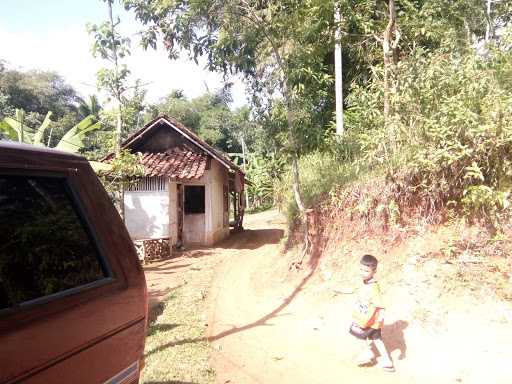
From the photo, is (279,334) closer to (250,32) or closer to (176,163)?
(250,32)

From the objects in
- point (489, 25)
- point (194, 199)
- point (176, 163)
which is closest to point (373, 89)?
point (489, 25)

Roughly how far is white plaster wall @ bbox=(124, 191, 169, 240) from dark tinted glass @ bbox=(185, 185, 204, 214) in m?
1.76

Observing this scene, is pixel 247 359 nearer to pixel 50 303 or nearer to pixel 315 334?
pixel 315 334

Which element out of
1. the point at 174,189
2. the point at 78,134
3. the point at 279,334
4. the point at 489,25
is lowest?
the point at 279,334

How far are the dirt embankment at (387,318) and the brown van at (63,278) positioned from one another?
3.02 metres

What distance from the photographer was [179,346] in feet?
17.4

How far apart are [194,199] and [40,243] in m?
13.8

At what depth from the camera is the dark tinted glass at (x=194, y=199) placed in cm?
1530

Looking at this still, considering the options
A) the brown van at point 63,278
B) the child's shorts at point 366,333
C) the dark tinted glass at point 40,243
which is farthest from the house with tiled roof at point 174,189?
the dark tinted glass at point 40,243

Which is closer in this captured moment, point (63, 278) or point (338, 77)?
point (63, 278)

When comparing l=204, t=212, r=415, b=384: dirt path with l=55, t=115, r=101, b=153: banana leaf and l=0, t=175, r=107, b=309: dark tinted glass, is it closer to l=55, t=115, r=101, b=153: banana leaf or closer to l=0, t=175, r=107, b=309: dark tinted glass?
l=0, t=175, r=107, b=309: dark tinted glass

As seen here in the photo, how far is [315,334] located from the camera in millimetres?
5793

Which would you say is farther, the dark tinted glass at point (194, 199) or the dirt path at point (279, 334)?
the dark tinted glass at point (194, 199)

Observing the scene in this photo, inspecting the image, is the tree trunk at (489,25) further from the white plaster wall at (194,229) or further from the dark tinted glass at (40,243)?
the dark tinted glass at (40,243)
